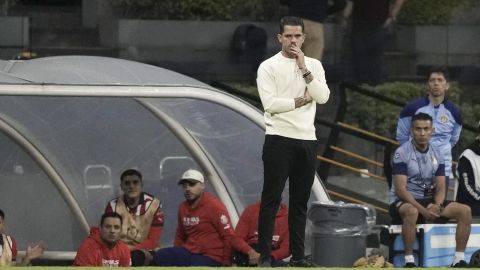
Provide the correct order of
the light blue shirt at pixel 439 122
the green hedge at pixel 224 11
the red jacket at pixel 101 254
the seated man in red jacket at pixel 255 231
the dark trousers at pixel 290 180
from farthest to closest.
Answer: the green hedge at pixel 224 11 < the light blue shirt at pixel 439 122 < the seated man in red jacket at pixel 255 231 < the red jacket at pixel 101 254 < the dark trousers at pixel 290 180

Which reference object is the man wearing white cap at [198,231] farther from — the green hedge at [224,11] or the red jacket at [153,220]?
the green hedge at [224,11]

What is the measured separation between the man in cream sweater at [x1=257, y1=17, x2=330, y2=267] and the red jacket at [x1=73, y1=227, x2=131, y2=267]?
8.36ft

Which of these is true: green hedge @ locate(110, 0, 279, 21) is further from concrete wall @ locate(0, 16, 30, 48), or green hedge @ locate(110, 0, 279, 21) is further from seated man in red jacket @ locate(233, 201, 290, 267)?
seated man in red jacket @ locate(233, 201, 290, 267)

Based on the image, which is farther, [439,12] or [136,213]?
[439,12]

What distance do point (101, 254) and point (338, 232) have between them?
87.6 inches

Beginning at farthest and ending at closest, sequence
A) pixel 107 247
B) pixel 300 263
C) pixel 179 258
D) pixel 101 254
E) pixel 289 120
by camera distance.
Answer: pixel 179 258 < pixel 107 247 < pixel 101 254 < pixel 300 263 < pixel 289 120

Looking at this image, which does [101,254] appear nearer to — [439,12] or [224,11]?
[224,11]

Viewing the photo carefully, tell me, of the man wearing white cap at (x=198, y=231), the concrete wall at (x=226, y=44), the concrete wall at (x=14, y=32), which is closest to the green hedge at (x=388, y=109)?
the concrete wall at (x=226, y=44)

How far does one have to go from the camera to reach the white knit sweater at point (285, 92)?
1401 cm

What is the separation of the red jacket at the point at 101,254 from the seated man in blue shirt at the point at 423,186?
231cm

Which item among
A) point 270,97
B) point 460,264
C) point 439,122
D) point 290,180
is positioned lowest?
point 460,264

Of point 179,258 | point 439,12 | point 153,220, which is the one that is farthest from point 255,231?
point 439,12

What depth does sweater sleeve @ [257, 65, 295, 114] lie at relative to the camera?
13.9 meters

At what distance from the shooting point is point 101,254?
16.5 metres
